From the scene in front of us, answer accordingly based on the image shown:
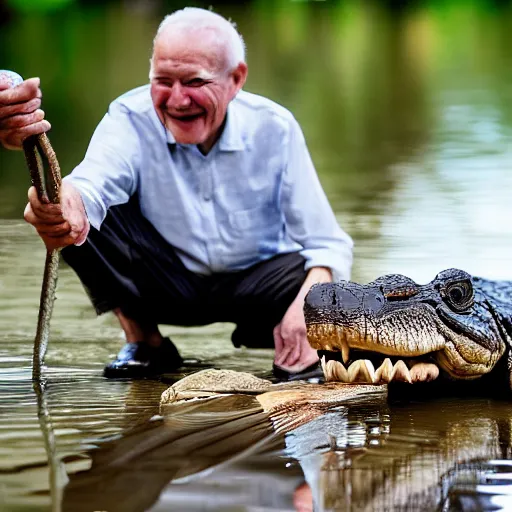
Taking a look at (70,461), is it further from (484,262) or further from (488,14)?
(488,14)

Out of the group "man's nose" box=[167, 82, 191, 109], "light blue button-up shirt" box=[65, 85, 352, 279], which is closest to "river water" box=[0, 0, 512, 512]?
"light blue button-up shirt" box=[65, 85, 352, 279]

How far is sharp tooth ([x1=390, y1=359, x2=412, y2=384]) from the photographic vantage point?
372cm

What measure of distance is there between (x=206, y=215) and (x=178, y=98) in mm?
511

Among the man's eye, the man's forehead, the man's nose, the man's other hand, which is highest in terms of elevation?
the man's forehead

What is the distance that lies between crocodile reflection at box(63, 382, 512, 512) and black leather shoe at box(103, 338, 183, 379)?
761mm

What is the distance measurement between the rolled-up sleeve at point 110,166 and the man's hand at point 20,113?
646 mm

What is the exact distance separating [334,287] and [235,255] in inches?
37.8

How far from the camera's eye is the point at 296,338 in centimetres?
448

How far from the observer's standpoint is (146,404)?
3.70 meters

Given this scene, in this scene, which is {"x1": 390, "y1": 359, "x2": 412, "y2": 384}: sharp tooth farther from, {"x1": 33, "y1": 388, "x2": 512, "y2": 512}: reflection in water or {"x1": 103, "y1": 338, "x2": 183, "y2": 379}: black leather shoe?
{"x1": 103, "y1": 338, "x2": 183, "y2": 379}: black leather shoe

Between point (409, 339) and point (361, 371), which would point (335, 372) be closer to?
point (361, 371)

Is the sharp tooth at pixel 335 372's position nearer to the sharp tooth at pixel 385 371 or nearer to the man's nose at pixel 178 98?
the sharp tooth at pixel 385 371

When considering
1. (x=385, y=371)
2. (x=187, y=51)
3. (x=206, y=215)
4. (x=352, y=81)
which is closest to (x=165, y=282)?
(x=206, y=215)

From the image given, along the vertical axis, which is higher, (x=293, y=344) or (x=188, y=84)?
(x=188, y=84)
